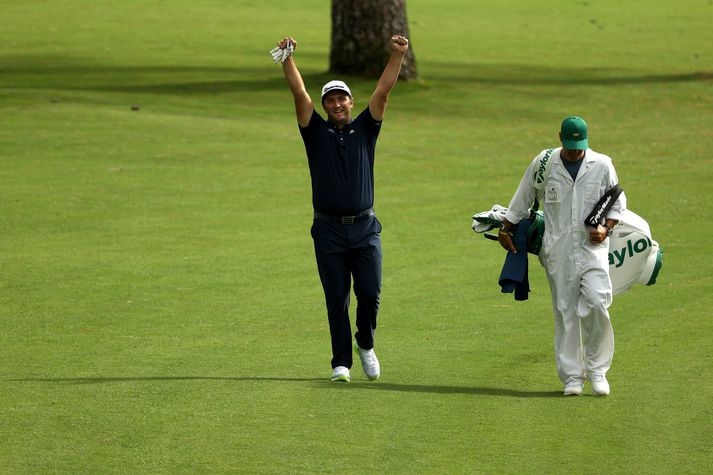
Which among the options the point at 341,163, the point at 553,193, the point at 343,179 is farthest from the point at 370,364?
the point at 553,193

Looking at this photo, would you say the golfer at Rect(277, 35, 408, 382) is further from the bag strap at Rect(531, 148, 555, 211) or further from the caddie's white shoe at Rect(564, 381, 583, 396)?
the caddie's white shoe at Rect(564, 381, 583, 396)

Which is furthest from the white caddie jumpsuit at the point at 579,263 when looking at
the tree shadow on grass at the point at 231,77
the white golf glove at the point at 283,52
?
the tree shadow on grass at the point at 231,77

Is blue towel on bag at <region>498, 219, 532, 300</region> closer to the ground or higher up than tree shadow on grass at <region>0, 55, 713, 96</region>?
higher up

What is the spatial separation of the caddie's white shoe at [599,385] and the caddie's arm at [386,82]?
2428 mm

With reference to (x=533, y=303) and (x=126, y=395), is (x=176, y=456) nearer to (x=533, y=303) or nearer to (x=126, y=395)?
(x=126, y=395)

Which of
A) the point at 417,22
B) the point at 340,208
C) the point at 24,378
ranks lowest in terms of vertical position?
the point at 417,22

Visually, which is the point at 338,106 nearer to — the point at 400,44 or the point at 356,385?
the point at 400,44

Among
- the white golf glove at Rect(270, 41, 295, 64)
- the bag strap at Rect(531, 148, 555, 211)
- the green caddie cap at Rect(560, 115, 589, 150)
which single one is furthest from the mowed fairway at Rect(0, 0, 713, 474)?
the white golf glove at Rect(270, 41, 295, 64)

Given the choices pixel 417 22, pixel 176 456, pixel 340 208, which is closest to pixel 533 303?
pixel 340 208

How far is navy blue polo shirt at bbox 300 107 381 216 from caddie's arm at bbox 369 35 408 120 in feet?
0.22

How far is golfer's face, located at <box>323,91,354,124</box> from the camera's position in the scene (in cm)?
961

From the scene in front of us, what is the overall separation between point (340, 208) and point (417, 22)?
32.2m

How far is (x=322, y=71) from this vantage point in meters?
29.6

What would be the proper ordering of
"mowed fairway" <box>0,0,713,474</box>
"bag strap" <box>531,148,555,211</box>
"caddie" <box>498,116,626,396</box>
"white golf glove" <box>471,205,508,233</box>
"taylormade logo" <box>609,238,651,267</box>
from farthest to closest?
"taylormade logo" <box>609,238,651,267</box> → "white golf glove" <box>471,205,508,233</box> → "bag strap" <box>531,148,555,211</box> → "caddie" <box>498,116,626,396</box> → "mowed fairway" <box>0,0,713,474</box>
